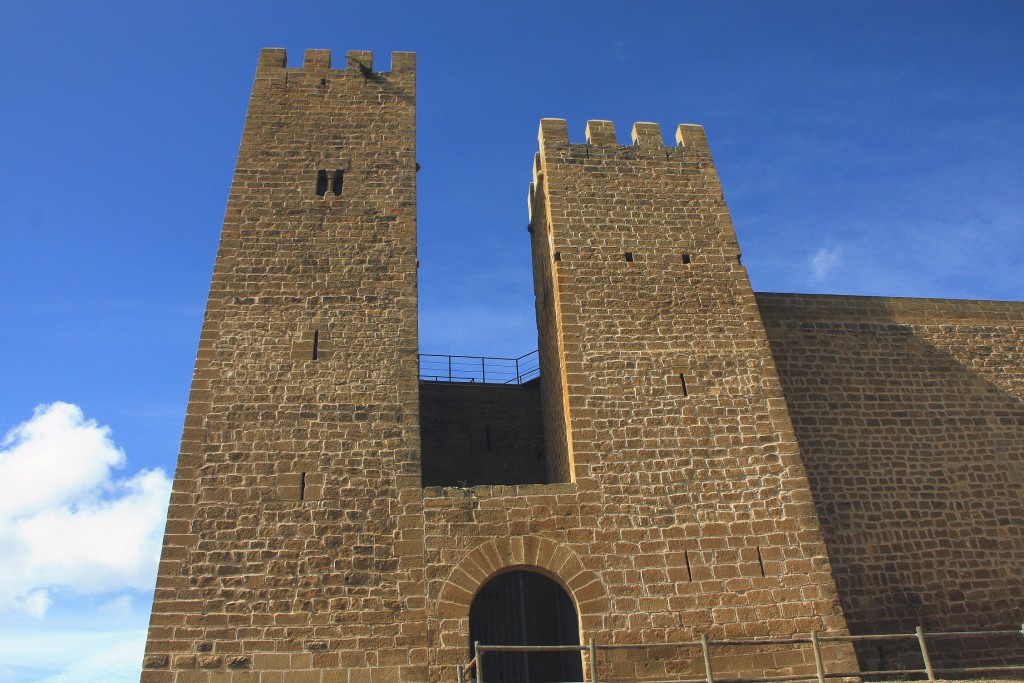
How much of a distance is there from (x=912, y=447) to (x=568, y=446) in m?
6.02

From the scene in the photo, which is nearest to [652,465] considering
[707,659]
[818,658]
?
[707,659]

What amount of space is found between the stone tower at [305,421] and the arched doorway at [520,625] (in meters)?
2.62

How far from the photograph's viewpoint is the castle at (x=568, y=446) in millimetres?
9164

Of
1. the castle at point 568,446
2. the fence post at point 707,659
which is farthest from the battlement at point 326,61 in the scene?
the fence post at point 707,659

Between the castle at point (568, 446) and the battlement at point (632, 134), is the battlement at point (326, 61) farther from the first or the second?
the battlement at point (632, 134)

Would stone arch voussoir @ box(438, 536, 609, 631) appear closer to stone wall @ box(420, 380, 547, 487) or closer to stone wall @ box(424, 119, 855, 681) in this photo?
stone wall @ box(424, 119, 855, 681)

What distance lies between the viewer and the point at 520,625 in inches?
453

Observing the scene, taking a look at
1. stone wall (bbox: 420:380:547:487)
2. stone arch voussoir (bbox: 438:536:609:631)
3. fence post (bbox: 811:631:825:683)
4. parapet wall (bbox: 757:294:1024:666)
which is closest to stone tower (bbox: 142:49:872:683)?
stone arch voussoir (bbox: 438:536:609:631)

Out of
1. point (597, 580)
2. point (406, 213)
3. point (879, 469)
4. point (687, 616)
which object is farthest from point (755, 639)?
point (406, 213)

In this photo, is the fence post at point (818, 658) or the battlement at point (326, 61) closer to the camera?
the fence post at point (818, 658)

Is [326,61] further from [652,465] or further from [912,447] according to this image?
[912,447]

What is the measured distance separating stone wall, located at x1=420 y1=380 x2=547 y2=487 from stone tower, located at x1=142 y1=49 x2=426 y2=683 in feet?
11.0

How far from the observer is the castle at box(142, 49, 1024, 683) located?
9.16 metres

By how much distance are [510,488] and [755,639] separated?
11.5ft
